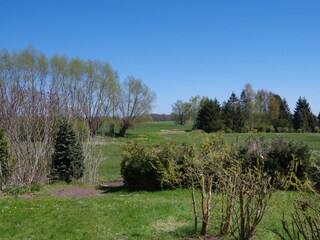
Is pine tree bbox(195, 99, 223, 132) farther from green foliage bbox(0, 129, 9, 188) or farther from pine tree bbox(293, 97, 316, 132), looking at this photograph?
green foliage bbox(0, 129, 9, 188)

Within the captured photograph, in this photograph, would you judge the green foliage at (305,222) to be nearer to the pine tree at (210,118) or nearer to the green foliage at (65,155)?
the green foliage at (65,155)

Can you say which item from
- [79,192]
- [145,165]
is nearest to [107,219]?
[145,165]

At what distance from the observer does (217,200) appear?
6.11 m

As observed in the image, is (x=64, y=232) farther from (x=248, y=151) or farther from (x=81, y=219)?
(x=248, y=151)

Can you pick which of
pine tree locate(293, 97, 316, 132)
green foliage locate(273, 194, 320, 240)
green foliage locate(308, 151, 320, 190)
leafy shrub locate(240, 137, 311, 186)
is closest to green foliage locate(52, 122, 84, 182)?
leafy shrub locate(240, 137, 311, 186)

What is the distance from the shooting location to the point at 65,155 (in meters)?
14.9

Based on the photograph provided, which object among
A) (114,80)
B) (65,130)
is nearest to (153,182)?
(65,130)

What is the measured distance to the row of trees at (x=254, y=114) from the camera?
195 feet

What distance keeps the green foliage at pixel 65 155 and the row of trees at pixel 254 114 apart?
4443 cm

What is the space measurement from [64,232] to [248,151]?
25.7 ft

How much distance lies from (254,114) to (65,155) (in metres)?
54.3

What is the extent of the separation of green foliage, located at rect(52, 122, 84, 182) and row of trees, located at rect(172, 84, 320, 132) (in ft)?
146

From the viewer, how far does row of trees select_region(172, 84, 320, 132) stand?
5934cm

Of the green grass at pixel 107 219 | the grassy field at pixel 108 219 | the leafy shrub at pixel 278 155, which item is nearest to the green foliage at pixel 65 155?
the grassy field at pixel 108 219
